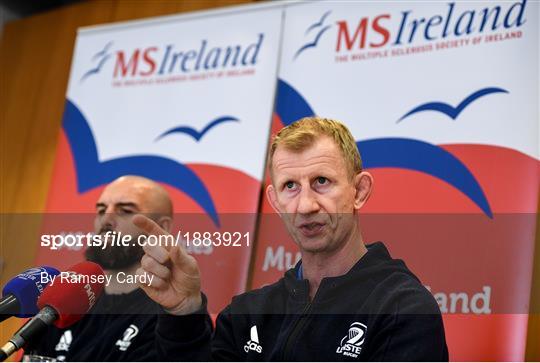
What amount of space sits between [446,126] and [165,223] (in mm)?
1530

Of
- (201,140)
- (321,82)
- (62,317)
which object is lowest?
(62,317)

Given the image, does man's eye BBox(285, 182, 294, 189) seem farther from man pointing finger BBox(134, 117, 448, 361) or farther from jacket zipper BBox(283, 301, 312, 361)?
jacket zipper BBox(283, 301, 312, 361)

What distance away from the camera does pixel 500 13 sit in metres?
2.62

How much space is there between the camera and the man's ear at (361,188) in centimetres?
139

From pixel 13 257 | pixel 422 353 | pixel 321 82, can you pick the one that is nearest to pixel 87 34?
pixel 321 82

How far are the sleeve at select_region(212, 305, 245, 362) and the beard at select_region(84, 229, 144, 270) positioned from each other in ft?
1.01

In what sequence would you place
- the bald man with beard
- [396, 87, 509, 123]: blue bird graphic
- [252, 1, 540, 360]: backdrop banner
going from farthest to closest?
[396, 87, 509, 123]: blue bird graphic → [252, 1, 540, 360]: backdrop banner → the bald man with beard

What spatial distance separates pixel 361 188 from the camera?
140 centimetres

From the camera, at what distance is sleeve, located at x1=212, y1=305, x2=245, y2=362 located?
1.46 m

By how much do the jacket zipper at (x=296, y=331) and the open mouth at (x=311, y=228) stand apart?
15cm

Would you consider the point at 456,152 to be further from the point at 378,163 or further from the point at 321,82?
the point at 321,82

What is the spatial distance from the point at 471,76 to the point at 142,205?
4.56 ft

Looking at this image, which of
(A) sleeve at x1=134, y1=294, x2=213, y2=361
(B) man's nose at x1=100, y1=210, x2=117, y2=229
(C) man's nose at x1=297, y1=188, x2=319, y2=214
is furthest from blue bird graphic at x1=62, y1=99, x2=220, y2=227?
(C) man's nose at x1=297, y1=188, x2=319, y2=214

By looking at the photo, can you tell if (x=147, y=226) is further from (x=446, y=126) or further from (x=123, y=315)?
(x=446, y=126)
